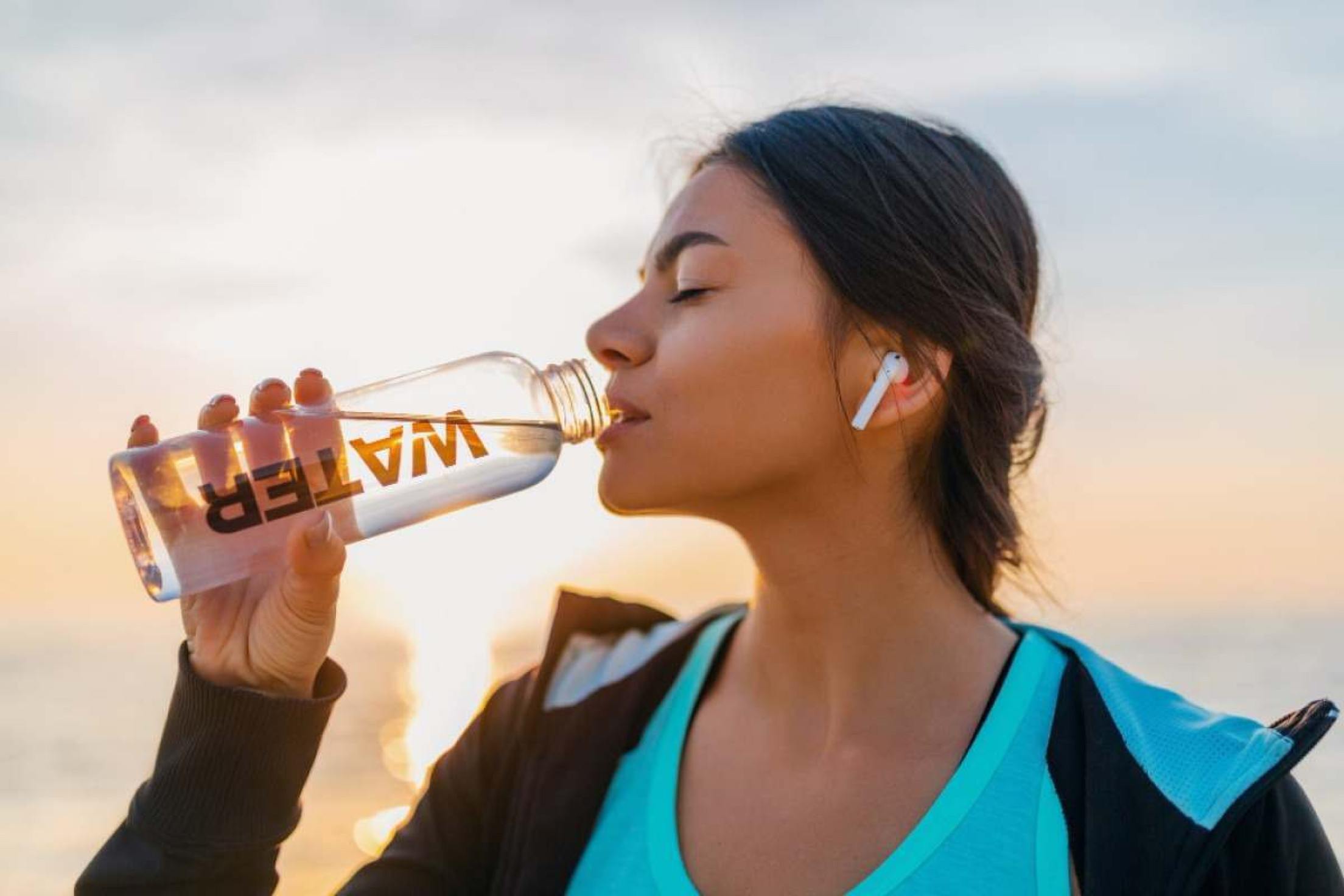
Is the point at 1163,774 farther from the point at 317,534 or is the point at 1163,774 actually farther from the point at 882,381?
the point at 317,534

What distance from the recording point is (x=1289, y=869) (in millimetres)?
1856

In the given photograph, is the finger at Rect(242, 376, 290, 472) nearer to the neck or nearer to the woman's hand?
the woman's hand

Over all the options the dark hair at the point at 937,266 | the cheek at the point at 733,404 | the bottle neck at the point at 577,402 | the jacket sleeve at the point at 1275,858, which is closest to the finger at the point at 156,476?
the bottle neck at the point at 577,402

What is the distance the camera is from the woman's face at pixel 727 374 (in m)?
2.15

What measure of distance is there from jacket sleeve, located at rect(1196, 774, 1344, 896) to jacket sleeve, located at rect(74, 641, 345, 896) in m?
1.33

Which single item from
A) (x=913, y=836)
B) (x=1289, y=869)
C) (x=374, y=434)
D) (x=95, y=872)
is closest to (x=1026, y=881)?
(x=913, y=836)

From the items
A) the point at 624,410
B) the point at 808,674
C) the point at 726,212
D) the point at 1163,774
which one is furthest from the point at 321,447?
the point at 1163,774

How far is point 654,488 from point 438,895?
759 millimetres

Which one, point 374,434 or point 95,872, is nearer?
point 95,872

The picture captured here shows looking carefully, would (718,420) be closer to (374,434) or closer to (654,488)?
(654,488)

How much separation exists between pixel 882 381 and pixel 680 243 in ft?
1.31

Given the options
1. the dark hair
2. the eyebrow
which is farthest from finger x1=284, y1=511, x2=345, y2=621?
the dark hair

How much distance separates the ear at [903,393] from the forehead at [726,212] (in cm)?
27

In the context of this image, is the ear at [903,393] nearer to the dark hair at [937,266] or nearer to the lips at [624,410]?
the dark hair at [937,266]
